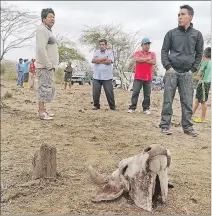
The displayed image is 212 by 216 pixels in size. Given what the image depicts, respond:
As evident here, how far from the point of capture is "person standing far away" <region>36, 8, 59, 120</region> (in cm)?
589

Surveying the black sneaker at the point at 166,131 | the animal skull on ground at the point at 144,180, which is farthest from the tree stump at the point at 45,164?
the black sneaker at the point at 166,131

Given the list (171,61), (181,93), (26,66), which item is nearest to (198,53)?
(171,61)

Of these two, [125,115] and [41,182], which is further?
[125,115]

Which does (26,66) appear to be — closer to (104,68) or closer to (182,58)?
(104,68)

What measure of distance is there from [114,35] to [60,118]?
24.6 metres

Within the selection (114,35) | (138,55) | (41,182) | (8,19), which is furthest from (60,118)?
(114,35)

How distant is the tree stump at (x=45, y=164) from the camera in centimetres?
346

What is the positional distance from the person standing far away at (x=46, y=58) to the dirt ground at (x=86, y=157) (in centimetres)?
42

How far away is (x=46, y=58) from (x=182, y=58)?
195 centimetres

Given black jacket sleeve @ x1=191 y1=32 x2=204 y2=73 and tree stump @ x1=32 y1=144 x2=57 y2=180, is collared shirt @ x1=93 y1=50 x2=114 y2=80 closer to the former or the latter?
black jacket sleeve @ x1=191 y1=32 x2=204 y2=73

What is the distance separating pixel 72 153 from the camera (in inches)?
172

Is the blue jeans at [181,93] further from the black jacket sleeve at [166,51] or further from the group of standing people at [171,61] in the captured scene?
the black jacket sleeve at [166,51]

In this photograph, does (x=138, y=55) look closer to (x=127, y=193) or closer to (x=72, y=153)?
(x=72, y=153)

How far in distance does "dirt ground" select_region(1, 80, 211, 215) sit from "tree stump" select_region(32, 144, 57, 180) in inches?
3.3
